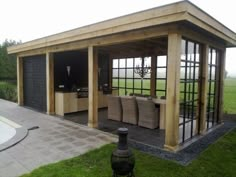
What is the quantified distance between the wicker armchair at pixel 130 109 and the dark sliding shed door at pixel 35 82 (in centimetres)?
387

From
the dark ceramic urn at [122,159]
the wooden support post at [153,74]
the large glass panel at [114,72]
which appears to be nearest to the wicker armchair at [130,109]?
the wooden support post at [153,74]

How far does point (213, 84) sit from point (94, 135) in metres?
4.10

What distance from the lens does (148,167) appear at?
3455 millimetres

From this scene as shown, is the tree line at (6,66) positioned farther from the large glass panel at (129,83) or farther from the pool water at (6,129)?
Result: the large glass panel at (129,83)

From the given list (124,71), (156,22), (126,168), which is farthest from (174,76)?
(124,71)

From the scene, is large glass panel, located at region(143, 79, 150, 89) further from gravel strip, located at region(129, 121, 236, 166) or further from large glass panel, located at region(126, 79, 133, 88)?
gravel strip, located at region(129, 121, 236, 166)

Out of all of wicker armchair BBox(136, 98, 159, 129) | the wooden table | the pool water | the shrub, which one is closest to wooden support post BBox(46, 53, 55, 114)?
the pool water

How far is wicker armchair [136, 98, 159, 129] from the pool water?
3.76m

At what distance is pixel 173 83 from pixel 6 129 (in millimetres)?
5188

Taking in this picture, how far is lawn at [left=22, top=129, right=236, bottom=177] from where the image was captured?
321cm

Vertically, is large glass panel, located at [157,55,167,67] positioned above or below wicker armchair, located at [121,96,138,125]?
above

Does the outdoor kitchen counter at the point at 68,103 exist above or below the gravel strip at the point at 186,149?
above

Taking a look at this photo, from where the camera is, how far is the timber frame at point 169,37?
3.83 m

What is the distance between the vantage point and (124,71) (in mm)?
9734
